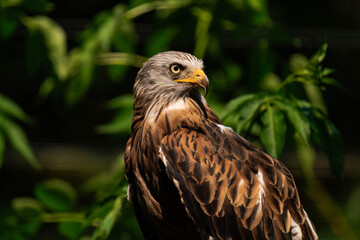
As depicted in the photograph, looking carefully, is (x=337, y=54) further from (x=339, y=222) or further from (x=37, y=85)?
(x=37, y=85)

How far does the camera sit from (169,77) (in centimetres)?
204

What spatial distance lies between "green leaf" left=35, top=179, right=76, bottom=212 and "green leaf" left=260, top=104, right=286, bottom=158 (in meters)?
0.92

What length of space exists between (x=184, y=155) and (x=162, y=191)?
0.13m

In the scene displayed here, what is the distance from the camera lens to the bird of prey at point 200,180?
185 centimetres

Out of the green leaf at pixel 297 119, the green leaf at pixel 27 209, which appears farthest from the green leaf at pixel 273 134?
the green leaf at pixel 27 209

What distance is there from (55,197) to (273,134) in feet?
3.26

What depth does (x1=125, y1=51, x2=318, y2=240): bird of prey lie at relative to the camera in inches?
72.9

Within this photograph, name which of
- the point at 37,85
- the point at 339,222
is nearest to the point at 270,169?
the point at 339,222

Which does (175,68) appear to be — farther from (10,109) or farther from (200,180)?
(10,109)

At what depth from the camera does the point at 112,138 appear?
7.88 ft

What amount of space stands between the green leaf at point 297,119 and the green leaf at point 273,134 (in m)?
0.04

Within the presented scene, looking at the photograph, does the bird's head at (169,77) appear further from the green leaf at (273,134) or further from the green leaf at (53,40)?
the green leaf at (53,40)

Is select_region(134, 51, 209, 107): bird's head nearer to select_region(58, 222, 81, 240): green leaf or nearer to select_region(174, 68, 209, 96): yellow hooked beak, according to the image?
select_region(174, 68, 209, 96): yellow hooked beak

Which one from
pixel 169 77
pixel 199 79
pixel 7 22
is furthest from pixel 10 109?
pixel 199 79
